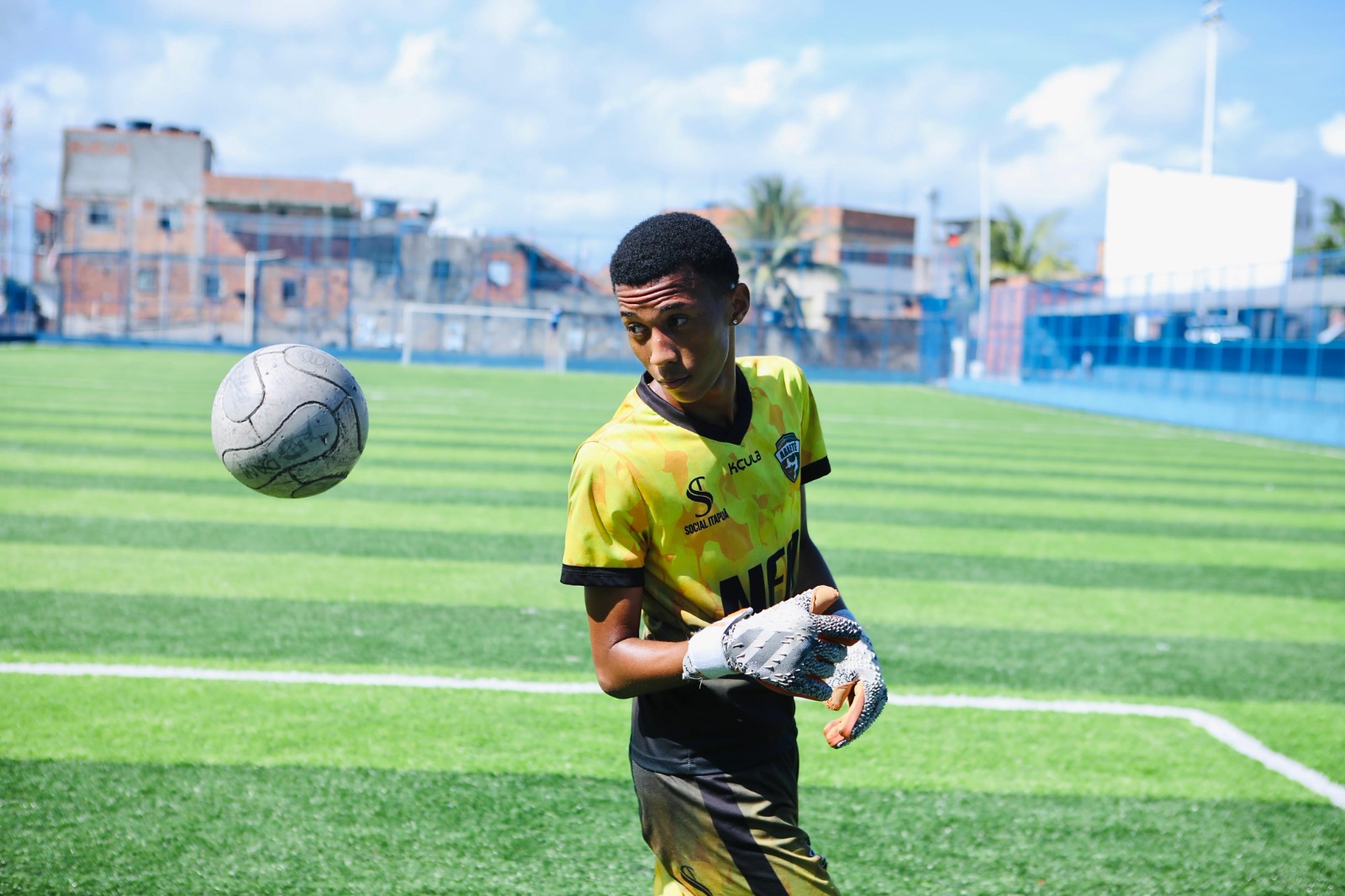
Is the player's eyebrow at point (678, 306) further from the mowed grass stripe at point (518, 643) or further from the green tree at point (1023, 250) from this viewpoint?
the green tree at point (1023, 250)

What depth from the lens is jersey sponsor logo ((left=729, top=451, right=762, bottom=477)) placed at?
2.65 meters

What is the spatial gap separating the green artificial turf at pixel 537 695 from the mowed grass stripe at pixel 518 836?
0.05ft

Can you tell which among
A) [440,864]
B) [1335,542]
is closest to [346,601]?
[440,864]

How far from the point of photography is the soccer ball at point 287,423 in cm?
318

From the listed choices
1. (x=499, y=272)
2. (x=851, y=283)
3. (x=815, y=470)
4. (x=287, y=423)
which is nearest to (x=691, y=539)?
(x=815, y=470)

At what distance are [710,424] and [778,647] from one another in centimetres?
59

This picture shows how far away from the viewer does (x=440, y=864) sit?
3.85 meters

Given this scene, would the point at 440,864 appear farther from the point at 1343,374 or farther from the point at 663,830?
the point at 1343,374

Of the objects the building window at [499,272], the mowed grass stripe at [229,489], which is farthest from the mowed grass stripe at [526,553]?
the building window at [499,272]

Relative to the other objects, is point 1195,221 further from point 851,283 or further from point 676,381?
point 676,381

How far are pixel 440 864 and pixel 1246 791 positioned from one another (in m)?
3.28

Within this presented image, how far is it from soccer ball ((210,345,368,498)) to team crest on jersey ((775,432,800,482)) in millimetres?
1186

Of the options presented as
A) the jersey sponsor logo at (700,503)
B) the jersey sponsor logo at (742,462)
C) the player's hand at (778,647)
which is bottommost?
the player's hand at (778,647)

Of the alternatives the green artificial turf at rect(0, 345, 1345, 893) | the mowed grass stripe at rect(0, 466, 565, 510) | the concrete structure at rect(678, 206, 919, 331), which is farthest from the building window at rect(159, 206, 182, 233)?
the mowed grass stripe at rect(0, 466, 565, 510)
